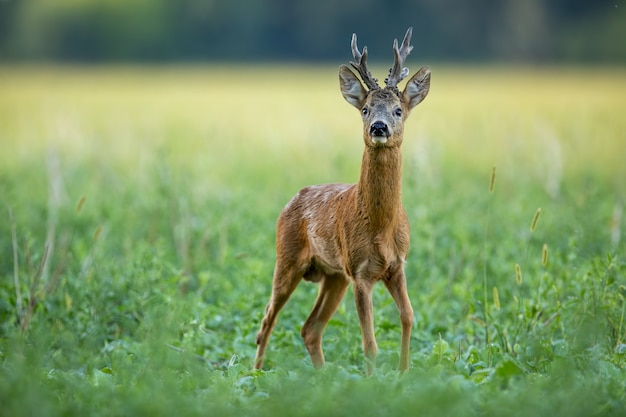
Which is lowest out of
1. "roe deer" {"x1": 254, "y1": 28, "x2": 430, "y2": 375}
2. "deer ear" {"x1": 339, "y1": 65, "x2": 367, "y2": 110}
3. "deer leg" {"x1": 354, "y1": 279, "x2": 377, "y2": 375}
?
"deer leg" {"x1": 354, "y1": 279, "x2": 377, "y2": 375}

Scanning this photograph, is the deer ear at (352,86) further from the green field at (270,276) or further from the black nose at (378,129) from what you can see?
the green field at (270,276)

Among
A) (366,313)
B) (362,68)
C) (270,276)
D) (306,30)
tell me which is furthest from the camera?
(306,30)

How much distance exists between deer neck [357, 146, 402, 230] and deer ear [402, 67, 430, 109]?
0.46 metres

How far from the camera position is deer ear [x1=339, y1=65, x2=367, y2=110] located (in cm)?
714

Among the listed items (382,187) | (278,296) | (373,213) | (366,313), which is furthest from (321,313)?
(382,187)

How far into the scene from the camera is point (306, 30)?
2413 inches

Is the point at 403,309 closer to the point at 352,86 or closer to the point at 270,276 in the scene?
the point at 352,86

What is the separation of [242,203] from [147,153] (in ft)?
18.8

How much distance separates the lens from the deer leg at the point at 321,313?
755 cm

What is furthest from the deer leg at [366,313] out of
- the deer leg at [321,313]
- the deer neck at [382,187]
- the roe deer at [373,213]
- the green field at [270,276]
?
the deer leg at [321,313]

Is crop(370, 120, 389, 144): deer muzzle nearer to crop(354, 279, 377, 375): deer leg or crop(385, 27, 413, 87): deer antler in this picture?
crop(385, 27, 413, 87): deer antler

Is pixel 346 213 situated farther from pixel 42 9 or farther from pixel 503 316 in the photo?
pixel 42 9

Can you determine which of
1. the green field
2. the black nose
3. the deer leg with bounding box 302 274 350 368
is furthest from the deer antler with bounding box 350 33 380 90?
the deer leg with bounding box 302 274 350 368

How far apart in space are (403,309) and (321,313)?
1020 millimetres
